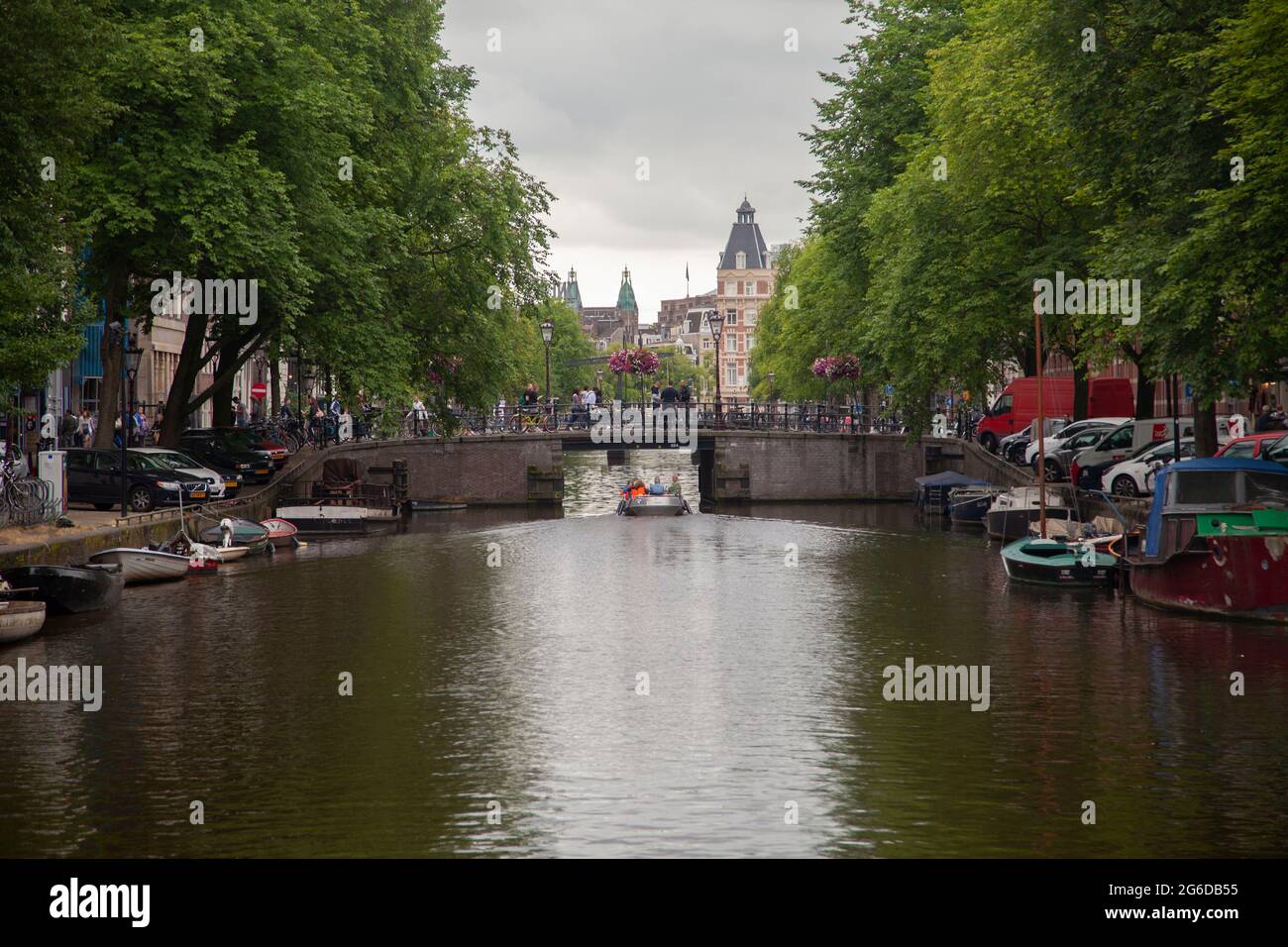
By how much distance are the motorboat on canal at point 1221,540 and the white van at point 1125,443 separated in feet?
51.8

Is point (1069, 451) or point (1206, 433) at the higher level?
point (1206, 433)

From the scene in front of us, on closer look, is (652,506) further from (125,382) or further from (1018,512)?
(125,382)

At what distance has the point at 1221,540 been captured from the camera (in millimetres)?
27172

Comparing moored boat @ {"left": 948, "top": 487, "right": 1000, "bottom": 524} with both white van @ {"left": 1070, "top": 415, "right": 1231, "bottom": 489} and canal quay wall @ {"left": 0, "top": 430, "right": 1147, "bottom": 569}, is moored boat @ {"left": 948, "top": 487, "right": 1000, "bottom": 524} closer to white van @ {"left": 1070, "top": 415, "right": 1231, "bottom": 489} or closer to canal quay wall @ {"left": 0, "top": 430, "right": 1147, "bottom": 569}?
Result: white van @ {"left": 1070, "top": 415, "right": 1231, "bottom": 489}

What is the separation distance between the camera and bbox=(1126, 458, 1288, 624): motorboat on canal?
26703mm

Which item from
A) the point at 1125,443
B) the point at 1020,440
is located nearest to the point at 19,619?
the point at 1125,443

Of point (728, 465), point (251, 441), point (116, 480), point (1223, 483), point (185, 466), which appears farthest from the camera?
point (728, 465)

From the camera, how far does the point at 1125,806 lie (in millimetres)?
14656

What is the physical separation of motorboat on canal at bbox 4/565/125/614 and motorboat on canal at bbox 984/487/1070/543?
2430 cm

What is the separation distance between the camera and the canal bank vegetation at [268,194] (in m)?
26.7

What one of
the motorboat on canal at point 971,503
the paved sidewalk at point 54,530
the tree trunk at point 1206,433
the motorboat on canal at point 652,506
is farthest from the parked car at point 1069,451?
the paved sidewalk at point 54,530

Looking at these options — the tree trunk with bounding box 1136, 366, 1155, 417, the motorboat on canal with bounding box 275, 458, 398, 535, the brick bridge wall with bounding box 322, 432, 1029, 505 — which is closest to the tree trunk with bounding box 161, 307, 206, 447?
the motorboat on canal with bounding box 275, 458, 398, 535

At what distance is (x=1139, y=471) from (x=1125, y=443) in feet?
16.2
